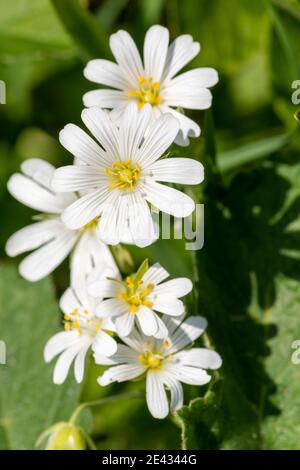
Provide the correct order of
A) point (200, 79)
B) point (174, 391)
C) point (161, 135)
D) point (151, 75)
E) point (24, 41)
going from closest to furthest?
point (161, 135) → point (174, 391) → point (200, 79) → point (151, 75) → point (24, 41)

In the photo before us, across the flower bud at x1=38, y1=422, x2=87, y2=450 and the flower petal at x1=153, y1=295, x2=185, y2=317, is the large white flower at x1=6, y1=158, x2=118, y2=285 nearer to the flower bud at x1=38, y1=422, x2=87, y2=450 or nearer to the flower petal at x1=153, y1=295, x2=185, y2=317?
the flower petal at x1=153, y1=295, x2=185, y2=317

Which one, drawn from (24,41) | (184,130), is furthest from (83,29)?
(184,130)

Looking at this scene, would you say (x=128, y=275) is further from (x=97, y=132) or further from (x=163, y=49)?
(x=163, y=49)

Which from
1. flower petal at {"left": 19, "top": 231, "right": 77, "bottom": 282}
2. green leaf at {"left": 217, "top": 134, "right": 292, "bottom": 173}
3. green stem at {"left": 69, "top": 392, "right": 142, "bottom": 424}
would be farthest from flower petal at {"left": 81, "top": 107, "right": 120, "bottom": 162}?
green leaf at {"left": 217, "top": 134, "right": 292, "bottom": 173}

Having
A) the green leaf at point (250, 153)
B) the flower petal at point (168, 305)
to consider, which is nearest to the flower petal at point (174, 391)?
the flower petal at point (168, 305)

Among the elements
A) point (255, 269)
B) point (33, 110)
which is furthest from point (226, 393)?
point (33, 110)

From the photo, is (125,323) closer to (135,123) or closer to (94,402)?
(94,402)

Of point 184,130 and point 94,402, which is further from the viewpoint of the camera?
point 94,402
